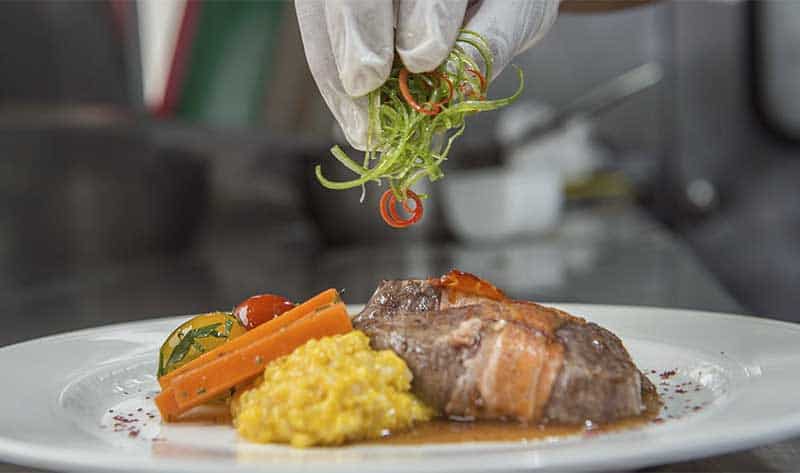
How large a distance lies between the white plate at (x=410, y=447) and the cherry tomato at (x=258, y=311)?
0.64ft

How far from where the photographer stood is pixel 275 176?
19.2 feet

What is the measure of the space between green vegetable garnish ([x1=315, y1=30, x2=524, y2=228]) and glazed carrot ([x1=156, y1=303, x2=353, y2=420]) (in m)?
0.25

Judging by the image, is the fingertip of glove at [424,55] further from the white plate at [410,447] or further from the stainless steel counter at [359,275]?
the stainless steel counter at [359,275]

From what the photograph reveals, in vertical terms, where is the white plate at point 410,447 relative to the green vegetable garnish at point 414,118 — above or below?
Result: below

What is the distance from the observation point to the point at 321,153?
4.69 metres

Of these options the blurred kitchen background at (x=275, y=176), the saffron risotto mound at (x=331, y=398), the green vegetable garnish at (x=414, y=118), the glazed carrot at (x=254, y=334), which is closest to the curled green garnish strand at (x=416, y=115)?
the green vegetable garnish at (x=414, y=118)

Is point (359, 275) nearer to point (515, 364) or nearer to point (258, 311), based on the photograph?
→ point (258, 311)

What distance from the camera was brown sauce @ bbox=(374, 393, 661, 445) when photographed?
1.30m

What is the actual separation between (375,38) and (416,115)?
14cm

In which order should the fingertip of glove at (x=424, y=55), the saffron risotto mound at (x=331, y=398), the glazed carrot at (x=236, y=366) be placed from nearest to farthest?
the saffron risotto mound at (x=331, y=398) < the glazed carrot at (x=236, y=366) < the fingertip of glove at (x=424, y=55)

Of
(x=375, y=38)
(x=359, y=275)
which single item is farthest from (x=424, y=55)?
(x=359, y=275)

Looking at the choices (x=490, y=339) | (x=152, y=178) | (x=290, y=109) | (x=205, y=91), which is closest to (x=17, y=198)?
(x=152, y=178)

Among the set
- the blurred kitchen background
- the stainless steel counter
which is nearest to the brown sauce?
the stainless steel counter

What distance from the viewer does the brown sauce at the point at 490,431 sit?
4.26ft
